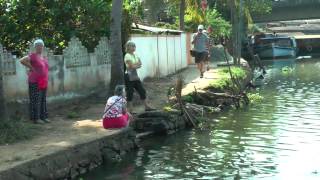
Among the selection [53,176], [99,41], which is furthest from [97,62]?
[53,176]

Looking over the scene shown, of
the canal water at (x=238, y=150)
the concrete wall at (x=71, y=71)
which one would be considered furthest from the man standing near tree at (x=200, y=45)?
the canal water at (x=238, y=150)

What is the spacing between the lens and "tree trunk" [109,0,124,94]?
14.5 m

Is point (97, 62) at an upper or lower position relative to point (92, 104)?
upper

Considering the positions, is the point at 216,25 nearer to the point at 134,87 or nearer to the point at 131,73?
the point at 134,87

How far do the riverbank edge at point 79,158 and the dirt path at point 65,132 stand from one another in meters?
0.12

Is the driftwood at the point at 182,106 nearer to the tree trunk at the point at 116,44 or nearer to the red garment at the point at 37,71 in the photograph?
the tree trunk at the point at 116,44

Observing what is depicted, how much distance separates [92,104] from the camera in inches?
589

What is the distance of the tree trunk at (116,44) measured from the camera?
Result: 1452cm

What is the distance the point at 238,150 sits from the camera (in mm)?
11664

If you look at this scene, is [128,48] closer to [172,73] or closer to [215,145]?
[215,145]

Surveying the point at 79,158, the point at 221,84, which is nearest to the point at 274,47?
the point at 221,84

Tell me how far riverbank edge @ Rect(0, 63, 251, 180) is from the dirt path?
0.12 metres

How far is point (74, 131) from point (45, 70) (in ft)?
5.33

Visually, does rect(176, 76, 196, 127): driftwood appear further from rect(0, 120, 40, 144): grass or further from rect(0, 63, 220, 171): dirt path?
rect(0, 120, 40, 144): grass
